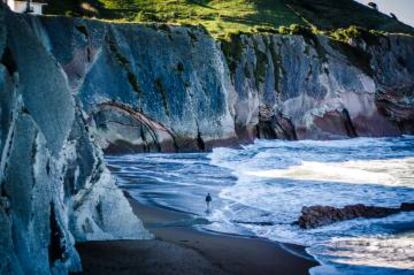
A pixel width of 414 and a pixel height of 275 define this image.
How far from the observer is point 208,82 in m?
44.2

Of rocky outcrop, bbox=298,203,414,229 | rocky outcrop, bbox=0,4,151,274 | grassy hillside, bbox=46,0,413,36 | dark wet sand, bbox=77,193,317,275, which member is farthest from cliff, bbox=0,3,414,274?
grassy hillside, bbox=46,0,413,36

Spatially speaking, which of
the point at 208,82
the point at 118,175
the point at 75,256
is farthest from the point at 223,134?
the point at 75,256

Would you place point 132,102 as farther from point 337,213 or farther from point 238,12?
point 238,12

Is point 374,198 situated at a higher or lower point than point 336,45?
lower

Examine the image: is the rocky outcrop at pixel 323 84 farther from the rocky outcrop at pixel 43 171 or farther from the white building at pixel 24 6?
the rocky outcrop at pixel 43 171

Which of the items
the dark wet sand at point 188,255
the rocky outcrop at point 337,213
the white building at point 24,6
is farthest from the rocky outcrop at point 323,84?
the dark wet sand at point 188,255

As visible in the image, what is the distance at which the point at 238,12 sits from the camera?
92562mm

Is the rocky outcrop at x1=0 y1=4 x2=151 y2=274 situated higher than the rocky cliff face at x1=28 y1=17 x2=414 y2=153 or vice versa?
the rocky cliff face at x1=28 y1=17 x2=414 y2=153

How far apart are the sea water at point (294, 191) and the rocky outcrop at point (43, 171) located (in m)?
5.28

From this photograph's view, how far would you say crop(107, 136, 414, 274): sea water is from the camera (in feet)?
53.8

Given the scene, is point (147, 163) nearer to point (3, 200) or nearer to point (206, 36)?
point (206, 36)

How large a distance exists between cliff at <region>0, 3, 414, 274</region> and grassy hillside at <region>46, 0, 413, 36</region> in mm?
15599

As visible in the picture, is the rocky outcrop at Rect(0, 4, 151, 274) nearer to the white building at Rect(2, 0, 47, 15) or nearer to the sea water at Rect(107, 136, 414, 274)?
the sea water at Rect(107, 136, 414, 274)

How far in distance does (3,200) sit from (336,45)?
5603 cm
